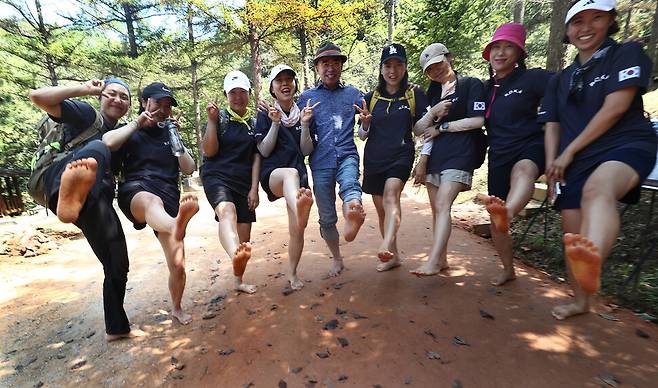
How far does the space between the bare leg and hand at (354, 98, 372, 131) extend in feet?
3.38

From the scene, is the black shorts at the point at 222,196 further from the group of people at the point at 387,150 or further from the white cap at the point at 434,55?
the white cap at the point at 434,55

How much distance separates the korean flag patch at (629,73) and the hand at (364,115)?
6.87 feet

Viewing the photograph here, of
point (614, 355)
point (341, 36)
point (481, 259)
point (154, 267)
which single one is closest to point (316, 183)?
point (481, 259)

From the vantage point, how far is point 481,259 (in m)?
4.85

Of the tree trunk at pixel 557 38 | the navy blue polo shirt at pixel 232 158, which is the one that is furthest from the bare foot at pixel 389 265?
the tree trunk at pixel 557 38

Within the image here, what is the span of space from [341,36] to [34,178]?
20.0m

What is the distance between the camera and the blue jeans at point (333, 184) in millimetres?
3952

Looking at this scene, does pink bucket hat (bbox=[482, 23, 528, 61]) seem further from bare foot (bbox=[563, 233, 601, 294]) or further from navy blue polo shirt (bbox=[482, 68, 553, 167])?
bare foot (bbox=[563, 233, 601, 294])

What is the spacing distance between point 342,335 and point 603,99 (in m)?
2.84

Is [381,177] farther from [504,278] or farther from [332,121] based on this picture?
[504,278]

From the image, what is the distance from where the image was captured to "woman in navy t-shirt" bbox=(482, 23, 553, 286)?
3.21 m

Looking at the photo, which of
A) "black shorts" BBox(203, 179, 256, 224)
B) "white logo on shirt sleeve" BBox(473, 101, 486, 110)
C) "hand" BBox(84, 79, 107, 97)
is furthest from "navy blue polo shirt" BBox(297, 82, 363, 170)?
"hand" BBox(84, 79, 107, 97)

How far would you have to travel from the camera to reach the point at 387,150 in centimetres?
392

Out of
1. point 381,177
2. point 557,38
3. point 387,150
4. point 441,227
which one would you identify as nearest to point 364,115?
point 387,150
